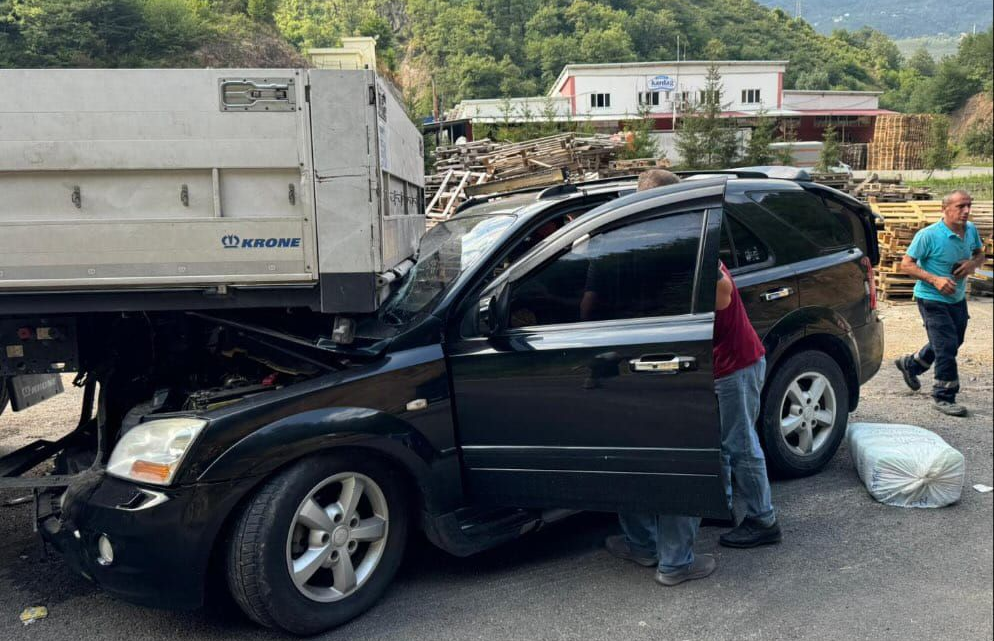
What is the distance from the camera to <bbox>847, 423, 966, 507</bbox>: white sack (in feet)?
14.0

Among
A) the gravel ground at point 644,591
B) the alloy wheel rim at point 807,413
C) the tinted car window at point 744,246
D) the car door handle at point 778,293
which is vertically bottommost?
the gravel ground at point 644,591

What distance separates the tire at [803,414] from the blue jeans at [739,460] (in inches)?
36.6

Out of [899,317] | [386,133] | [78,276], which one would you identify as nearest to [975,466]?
[386,133]

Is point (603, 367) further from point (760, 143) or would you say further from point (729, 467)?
point (760, 143)

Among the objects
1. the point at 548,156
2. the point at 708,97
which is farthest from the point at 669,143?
the point at 548,156

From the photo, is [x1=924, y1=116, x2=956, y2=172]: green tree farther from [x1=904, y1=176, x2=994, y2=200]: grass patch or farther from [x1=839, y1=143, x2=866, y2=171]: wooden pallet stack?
[x1=839, y1=143, x2=866, y2=171]: wooden pallet stack

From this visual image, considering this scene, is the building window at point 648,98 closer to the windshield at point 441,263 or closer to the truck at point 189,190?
the windshield at point 441,263

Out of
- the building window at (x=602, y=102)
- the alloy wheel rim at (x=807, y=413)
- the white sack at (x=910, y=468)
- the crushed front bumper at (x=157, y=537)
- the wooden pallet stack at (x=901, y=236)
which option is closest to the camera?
the crushed front bumper at (x=157, y=537)

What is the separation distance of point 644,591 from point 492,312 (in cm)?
148

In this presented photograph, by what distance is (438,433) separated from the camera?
11.4ft

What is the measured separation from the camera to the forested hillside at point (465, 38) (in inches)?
126

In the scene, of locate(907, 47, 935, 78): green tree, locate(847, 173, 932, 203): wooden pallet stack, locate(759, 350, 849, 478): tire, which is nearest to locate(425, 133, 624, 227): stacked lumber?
locate(847, 173, 932, 203): wooden pallet stack

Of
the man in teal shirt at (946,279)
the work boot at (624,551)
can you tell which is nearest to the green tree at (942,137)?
the man in teal shirt at (946,279)

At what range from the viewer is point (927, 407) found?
21.1 ft
